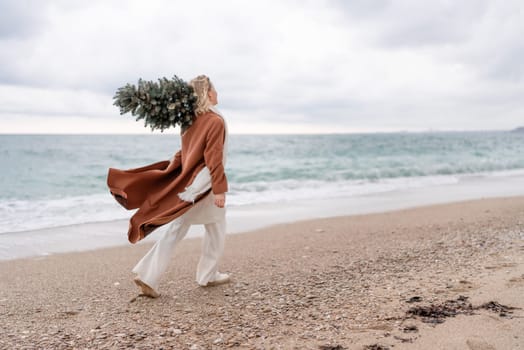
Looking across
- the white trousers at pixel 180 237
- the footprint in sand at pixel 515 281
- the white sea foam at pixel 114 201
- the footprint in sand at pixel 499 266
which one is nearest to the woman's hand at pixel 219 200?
the white trousers at pixel 180 237

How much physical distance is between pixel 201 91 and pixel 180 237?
1.36 metres

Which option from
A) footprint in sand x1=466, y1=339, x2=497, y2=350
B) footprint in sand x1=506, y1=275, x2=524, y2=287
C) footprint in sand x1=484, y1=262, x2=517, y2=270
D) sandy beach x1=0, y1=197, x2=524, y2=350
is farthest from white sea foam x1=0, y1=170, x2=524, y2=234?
footprint in sand x1=466, y1=339, x2=497, y2=350

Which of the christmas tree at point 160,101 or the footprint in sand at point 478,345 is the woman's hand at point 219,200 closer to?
the christmas tree at point 160,101

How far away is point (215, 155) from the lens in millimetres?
4164

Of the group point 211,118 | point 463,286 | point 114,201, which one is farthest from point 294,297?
point 114,201

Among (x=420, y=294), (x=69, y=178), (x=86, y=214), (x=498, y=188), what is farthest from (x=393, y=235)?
(x=69, y=178)

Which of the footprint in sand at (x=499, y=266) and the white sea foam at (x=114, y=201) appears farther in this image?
the white sea foam at (x=114, y=201)

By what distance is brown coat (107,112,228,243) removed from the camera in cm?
418

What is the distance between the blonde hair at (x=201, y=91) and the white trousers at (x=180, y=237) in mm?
782

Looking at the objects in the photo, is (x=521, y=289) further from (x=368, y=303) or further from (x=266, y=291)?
(x=266, y=291)

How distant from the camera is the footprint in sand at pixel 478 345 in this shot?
2998 millimetres

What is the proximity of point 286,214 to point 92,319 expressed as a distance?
6.43 meters

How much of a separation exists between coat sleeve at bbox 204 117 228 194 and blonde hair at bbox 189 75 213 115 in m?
0.18

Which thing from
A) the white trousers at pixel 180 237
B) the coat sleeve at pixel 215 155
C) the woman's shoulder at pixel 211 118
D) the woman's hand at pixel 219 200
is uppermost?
the woman's shoulder at pixel 211 118
